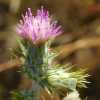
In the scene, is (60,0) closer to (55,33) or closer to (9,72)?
(9,72)

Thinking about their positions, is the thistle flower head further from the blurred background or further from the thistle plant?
the blurred background

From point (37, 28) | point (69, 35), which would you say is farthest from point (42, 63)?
point (69, 35)

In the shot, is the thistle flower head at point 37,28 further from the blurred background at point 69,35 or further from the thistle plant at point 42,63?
the blurred background at point 69,35

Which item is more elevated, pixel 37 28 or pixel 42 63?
pixel 37 28

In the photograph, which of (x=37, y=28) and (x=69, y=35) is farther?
(x=69, y=35)

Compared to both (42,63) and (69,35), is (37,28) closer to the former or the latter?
(42,63)

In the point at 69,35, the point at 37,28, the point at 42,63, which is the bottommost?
the point at 42,63

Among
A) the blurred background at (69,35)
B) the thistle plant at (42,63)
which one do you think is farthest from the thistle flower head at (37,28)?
the blurred background at (69,35)
